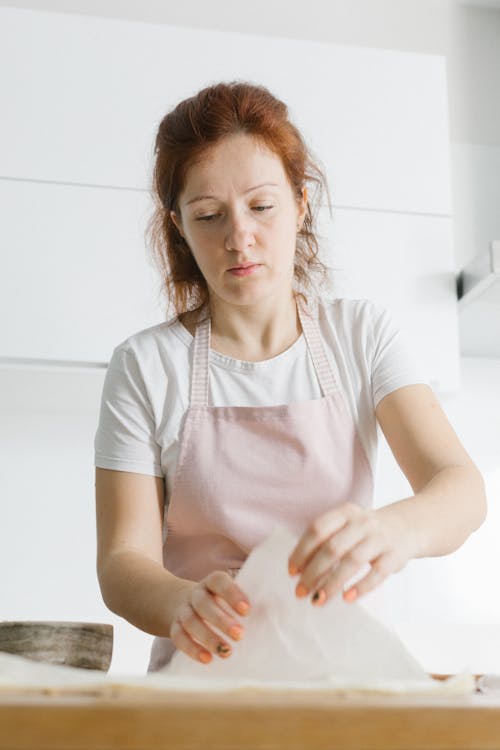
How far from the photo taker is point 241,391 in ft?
4.11

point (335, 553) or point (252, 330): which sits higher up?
point (252, 330)

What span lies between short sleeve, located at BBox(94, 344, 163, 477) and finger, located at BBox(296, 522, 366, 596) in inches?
20.6

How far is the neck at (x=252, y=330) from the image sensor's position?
4.15 feet

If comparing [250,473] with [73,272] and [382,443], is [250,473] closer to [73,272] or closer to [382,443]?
[73,272]

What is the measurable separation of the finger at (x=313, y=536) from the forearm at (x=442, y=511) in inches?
4.9

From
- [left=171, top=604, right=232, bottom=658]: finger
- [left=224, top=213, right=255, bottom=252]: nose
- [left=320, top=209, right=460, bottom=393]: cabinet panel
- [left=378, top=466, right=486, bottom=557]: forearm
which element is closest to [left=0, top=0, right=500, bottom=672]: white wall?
[left=320, top=209, right=460, bottom=393]: cabinet panel

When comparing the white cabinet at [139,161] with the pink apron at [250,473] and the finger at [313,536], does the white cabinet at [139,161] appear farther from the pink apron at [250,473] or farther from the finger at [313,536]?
the finger at [313,536]

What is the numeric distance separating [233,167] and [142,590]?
1.73ft

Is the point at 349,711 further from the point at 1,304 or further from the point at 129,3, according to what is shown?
the point at 129,3

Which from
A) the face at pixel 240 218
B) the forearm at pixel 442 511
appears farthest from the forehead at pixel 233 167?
the forearm at pixel 442 511

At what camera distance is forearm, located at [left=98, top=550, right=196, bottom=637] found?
34.8 inches

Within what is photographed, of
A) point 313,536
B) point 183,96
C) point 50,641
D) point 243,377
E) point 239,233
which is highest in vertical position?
point 183,96

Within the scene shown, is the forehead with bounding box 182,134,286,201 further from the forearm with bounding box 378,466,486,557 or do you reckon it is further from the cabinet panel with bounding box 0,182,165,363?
the cabinet panel with bounding box 0,182,165,363

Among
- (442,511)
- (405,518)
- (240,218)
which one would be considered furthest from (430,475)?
(240,218)
